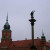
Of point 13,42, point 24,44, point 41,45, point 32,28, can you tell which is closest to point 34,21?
point 32,28

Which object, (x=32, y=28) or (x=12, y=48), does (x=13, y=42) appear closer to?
(x=12, y=48)

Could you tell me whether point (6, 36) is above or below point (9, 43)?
above

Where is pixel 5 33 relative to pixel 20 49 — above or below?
above

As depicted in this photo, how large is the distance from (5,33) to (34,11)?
50.4 metres

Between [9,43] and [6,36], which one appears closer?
[6,36]

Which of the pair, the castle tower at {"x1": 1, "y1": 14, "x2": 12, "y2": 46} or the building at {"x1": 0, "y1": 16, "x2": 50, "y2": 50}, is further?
the castle tower at {"x1": 1, "y1": 14, "x2": 12, "y2": 46}

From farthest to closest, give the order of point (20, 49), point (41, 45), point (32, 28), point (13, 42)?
point (13, 42)
point (20, 49)
point (41, 45)
point (32, 28)

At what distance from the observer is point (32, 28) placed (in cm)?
3928

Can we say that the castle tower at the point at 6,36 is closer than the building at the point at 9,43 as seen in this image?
No

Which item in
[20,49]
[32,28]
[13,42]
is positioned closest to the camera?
[32,28]

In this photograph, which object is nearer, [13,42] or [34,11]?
[34,11]

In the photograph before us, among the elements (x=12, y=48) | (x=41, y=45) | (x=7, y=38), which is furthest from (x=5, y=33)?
(x=41, y=45)

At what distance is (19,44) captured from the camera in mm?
89062

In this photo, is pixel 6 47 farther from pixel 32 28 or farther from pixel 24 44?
pixel 32 28
